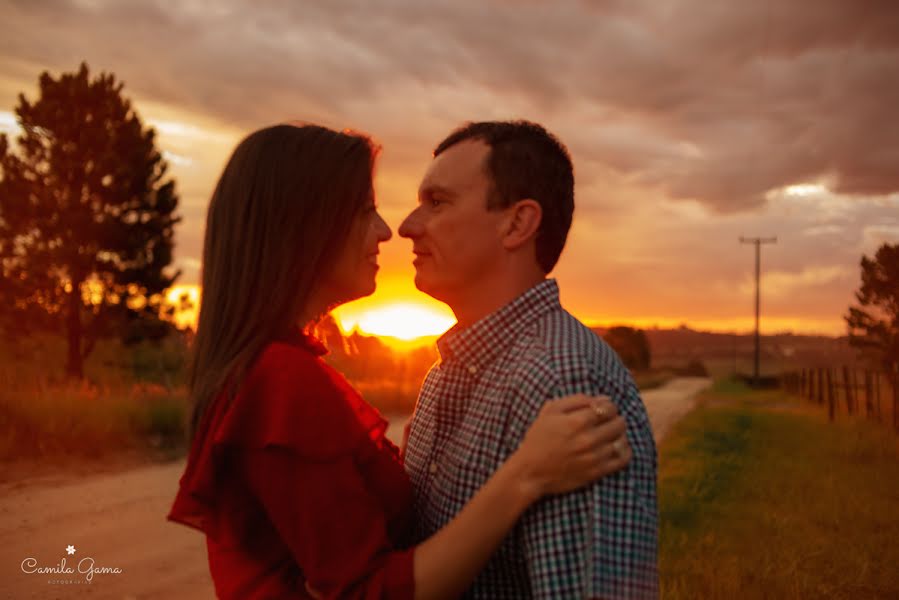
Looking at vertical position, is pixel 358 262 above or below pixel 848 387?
above

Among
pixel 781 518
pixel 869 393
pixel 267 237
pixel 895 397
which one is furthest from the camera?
pixel 869 393

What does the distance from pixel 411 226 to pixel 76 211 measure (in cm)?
2049

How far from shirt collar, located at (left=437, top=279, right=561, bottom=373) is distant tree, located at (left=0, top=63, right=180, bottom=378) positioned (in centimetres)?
2055

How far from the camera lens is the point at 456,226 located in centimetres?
276

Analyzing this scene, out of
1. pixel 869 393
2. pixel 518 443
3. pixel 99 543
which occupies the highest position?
pixel 518 443

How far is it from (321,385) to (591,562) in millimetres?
787

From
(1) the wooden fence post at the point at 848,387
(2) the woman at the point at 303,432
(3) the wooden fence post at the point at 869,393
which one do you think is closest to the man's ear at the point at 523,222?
(2) the woman at the point at 303,432

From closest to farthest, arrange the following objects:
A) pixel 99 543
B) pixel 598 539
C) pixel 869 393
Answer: pixel 598 539, pixel 99 543, pixel 869 393

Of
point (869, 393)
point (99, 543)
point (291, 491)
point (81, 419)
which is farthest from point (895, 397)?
point (291, 491)

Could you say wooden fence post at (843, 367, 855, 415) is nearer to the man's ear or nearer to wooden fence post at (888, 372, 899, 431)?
wooden fence post at (888, 372, 899, 431)

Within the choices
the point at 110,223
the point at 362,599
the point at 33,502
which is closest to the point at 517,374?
the point at 362,599

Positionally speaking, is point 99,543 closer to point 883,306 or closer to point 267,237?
point 267,237

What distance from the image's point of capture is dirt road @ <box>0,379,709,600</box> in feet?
17.4

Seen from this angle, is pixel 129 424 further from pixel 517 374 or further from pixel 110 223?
pixel 110 223
